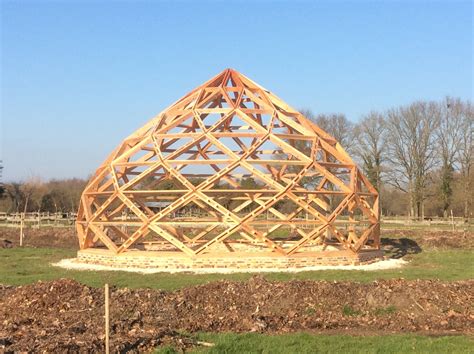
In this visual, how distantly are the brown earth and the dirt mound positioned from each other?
18.2 m

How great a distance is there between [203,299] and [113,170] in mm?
10694

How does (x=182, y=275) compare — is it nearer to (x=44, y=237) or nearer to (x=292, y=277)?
(x=292, y=277)

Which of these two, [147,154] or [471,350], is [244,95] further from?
[471,350]

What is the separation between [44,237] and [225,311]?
2446cm

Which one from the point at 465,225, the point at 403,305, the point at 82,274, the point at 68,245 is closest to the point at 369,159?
the point at 465,225

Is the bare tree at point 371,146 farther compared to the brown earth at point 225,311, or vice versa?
the bare tree at point 371,146

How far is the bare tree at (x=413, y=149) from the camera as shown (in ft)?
156

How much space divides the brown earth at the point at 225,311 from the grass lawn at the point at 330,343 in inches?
19.0

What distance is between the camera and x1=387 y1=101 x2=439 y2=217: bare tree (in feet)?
156

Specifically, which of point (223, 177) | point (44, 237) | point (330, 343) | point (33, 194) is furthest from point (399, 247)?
point (33, 194)

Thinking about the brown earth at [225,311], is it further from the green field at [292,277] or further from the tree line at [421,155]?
the tree line at [421,155]

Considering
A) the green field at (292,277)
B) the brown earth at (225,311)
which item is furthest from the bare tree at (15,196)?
the brown earth at (225,311)

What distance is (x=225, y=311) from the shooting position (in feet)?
33.6

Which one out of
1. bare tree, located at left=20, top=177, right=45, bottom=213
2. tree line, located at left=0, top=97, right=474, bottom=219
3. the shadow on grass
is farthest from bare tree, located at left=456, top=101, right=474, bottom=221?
bare tree, located at left=20, top=177, right=45, bottom=213
